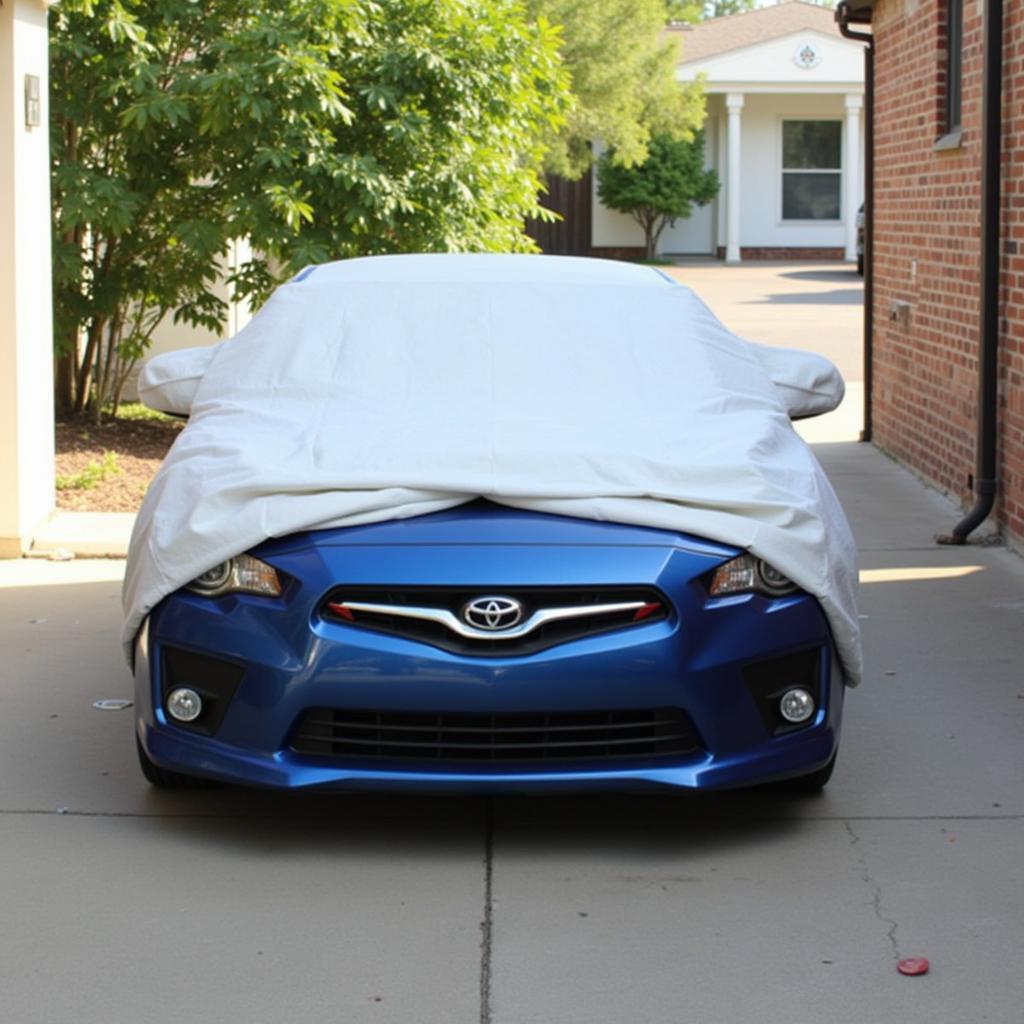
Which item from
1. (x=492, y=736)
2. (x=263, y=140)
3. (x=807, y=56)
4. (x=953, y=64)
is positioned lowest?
(x=492, y=736)

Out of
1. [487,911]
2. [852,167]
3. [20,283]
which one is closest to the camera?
[487,911]

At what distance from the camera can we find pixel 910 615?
7.90 meters

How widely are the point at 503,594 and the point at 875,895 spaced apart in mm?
1187

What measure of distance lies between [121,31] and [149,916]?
28.3ft

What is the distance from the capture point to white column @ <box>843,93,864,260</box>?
41.3 metres

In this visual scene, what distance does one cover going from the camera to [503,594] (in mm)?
4738

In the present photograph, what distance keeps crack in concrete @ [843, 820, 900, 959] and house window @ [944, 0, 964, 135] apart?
273 inches

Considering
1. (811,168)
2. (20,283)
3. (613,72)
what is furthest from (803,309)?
(20,283)

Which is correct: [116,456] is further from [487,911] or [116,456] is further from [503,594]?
[487,911]

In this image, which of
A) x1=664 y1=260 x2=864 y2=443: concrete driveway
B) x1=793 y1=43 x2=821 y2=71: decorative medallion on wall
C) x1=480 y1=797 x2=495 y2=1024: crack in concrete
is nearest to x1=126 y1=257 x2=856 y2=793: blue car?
x1=480 y1=797 x2=495 y2=1024: crack in concrete

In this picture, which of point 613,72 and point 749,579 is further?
point 613,72

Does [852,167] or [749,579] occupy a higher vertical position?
[852,167]

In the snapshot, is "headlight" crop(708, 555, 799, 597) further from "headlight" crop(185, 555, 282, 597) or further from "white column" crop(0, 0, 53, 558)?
"white column" crop(0, 0, 53, 558)

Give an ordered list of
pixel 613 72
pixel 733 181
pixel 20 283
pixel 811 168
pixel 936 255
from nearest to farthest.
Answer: pixel 20 283
pixel 936 255
pixel 613 72
pixel 733 181
pixel 811 168
